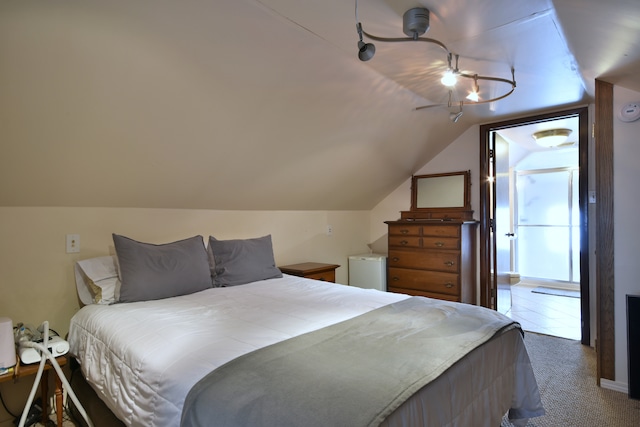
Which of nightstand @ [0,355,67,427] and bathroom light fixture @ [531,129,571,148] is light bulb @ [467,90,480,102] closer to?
bathroom light fixture @ [531,129,571,148]

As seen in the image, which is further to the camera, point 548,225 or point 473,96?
point 548,225

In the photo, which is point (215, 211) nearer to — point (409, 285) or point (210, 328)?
point (210, 328)

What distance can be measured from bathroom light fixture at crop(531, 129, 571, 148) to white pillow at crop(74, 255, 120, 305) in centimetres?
463

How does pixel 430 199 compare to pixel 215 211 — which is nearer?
pixel 215 211

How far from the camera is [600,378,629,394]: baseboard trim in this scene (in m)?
2.27

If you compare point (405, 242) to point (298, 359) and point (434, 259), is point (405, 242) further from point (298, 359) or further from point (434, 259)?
point (298, 359)

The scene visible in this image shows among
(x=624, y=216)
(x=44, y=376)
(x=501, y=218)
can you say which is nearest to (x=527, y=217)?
(x=501, y=218)

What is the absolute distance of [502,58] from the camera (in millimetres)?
2209

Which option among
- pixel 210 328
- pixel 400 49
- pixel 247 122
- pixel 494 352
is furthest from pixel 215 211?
pixel 494 352

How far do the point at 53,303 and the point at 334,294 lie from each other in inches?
67.5

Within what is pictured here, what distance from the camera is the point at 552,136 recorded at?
13.7 ft

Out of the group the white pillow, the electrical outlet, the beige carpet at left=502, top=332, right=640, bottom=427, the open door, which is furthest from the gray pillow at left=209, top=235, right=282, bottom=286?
the open door

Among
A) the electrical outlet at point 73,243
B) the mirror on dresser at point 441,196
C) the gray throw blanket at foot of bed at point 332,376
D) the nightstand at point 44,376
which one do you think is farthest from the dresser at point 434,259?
the nightstand at point 44,376

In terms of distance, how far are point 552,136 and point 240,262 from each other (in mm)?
3886
